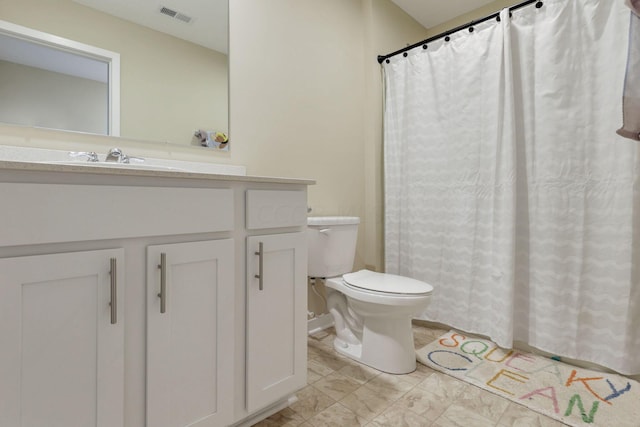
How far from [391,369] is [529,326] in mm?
812

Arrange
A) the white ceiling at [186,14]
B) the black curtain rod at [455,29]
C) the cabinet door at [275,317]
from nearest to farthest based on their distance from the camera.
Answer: the cabinet door at [275,317], the white ceiling at [186,14], the black curtain rod at [455,29]

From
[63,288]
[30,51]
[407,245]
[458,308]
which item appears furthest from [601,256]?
[30,51]

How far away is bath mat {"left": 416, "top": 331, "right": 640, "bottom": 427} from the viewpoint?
1.26 meters

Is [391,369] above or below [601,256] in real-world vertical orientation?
below

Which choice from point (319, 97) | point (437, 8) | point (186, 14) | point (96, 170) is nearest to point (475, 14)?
point (437, 8)

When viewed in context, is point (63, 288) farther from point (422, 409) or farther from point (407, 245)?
point (407, 245)

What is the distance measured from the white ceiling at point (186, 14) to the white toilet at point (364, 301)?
105 cm

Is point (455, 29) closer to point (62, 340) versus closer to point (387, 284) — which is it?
point (387, 284)

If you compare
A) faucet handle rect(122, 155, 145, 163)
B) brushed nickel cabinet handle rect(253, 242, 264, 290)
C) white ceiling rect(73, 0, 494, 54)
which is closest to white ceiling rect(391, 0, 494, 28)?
white ceiling rect(73, 0, 494, 54)

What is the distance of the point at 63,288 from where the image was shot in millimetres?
750

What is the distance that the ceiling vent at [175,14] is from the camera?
147 cm

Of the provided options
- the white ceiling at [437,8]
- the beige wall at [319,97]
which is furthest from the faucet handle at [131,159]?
the white ceiling at [437,8]

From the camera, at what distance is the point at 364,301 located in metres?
1.56

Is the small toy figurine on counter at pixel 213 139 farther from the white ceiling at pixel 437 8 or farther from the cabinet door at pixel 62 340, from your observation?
the white ceiling at pixel 437 8
